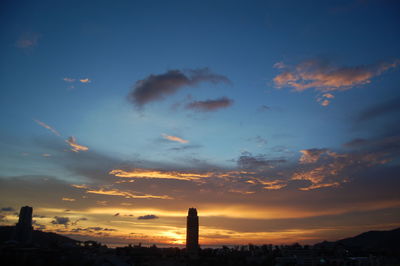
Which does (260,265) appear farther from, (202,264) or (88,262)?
(88,262)

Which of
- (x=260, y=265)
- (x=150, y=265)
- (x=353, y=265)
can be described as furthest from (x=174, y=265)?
(x=353, y=265)

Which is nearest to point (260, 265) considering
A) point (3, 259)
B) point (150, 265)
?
point (150, 265)

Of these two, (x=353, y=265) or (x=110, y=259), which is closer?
(x=110, y=259)

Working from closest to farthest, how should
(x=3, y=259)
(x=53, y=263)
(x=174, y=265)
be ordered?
(x=3, y=259), (x=53, y=263), (x=174, y=265)

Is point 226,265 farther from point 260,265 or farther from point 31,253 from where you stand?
point 31,253

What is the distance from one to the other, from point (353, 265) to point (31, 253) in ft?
529

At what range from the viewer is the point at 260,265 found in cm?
16862

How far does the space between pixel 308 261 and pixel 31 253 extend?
14656 cm

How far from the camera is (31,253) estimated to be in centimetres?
12400

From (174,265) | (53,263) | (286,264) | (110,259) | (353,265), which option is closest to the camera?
(53,263)

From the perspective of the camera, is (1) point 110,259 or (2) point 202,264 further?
(2) point 202,264

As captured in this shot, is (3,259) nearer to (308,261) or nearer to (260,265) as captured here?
(260,265)

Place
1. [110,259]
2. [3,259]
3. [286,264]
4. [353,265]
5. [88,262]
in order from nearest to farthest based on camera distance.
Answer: [3,259], [88,262], [110,259], [286,264], [353,265]

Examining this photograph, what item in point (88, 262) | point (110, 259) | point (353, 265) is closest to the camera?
point (88, 262)
